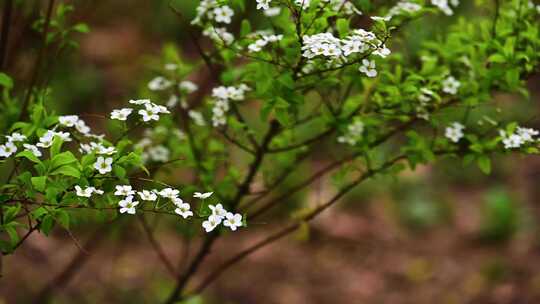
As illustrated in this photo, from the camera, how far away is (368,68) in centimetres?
205

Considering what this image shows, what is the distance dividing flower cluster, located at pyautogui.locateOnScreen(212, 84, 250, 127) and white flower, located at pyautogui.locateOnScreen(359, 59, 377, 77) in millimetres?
484

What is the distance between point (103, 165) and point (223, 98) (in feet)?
2.14

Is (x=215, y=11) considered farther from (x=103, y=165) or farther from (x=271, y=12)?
(x=103, y=165)

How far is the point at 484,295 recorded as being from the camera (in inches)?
161

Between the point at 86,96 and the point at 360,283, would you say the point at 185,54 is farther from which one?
the point at 360,283

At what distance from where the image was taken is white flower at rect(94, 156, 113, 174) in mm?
1860

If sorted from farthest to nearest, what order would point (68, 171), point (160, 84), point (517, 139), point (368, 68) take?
point (160, 84) < point (517, 139) < point (368, 68) < point (68, 171)

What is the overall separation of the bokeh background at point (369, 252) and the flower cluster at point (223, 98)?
5.30 feet

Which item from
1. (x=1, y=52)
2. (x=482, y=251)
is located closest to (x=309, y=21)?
(x=1, y=52)

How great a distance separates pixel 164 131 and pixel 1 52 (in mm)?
724

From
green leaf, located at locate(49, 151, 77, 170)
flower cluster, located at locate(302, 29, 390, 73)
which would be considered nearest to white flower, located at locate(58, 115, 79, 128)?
green leaf, located at locate(49, 151, 77, 170)

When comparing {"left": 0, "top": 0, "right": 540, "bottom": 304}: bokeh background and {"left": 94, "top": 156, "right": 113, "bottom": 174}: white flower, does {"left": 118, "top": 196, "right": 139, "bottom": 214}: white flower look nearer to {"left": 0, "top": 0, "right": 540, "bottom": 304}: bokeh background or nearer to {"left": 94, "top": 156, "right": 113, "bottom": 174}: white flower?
{"left": 94, "top": 156, "right": 113, "bottom": 174}: white flower

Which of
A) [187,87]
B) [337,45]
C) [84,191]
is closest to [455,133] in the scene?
→ [337,45]

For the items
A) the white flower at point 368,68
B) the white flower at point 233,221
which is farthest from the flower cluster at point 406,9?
the white flower at point 233,221
